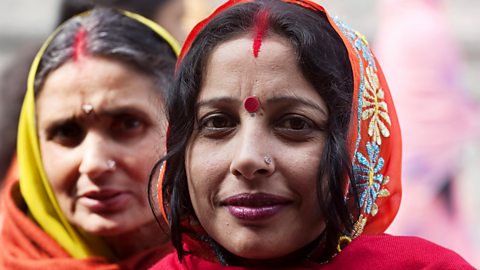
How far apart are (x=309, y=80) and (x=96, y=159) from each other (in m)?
1.01

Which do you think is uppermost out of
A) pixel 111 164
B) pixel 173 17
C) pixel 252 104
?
pixel 252 104

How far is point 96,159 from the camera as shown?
366 centimetres

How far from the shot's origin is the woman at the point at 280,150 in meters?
2.82

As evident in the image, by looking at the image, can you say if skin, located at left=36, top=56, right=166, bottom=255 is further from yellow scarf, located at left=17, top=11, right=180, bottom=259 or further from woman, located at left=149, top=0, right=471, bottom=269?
woman, located at left=149, top=0, right=471, bottom=269

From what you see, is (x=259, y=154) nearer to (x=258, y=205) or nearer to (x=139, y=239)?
(x=258, y=205)

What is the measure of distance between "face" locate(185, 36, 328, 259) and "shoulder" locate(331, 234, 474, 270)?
0.11m

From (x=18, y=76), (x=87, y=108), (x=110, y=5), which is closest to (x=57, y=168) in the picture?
(x=87, y=108)

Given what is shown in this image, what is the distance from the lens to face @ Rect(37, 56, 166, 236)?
3701 mm

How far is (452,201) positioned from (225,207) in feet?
12.4

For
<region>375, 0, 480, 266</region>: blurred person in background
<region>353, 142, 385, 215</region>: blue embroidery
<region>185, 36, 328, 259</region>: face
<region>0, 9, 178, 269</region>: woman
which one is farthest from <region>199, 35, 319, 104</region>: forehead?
<region>375, 0, 480, 266</region>: blurred person in background

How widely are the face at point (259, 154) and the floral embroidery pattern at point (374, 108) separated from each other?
0.18 meters

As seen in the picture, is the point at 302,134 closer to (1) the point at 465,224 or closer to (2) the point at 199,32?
(2) the point at 199,32

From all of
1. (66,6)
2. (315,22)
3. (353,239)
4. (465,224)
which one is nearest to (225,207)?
(353,239)

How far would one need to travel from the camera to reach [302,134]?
2.85 metres
